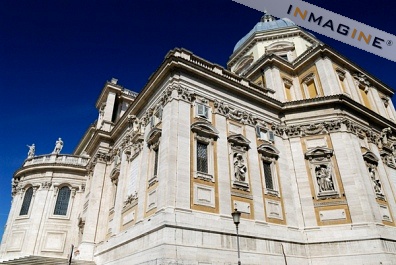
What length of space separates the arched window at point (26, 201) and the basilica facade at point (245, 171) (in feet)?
9.55

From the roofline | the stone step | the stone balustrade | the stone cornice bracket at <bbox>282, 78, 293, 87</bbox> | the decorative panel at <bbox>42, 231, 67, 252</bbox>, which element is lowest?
the stone step

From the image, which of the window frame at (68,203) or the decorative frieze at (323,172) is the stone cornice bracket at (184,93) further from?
the window frame at (68,203)

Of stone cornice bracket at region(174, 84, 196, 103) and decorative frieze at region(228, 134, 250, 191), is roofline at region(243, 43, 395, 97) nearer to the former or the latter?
decorative frieze at region(228, 134, 250, 191)

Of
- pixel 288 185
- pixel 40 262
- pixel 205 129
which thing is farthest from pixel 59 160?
pixel 288 185

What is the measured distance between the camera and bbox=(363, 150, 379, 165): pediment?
19.3 meters

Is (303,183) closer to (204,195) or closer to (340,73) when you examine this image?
(204,195)

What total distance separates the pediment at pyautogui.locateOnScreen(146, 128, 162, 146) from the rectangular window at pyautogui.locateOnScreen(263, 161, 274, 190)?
6.83m

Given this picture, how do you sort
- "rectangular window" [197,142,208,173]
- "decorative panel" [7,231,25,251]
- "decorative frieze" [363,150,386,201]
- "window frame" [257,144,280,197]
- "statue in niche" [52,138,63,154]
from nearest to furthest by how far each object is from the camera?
"rectangular window" [197,142,208,173] < "window frame" [257,144,280,197] < "decorative frieze" [363,150,386,201] < "decorative panel" [7,231,25,251] < "statue in niche" [52,138,63,154]

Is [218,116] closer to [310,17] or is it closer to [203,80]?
[203,80]

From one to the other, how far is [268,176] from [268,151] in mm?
1574

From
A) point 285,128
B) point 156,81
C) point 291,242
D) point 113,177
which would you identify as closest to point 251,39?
point 285,128

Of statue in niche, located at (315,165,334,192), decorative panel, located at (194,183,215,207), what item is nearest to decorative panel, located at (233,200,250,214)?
decorative panel, located at (194,183,215,207)

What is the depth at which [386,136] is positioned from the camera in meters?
22.6

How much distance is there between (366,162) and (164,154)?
13402 mm
